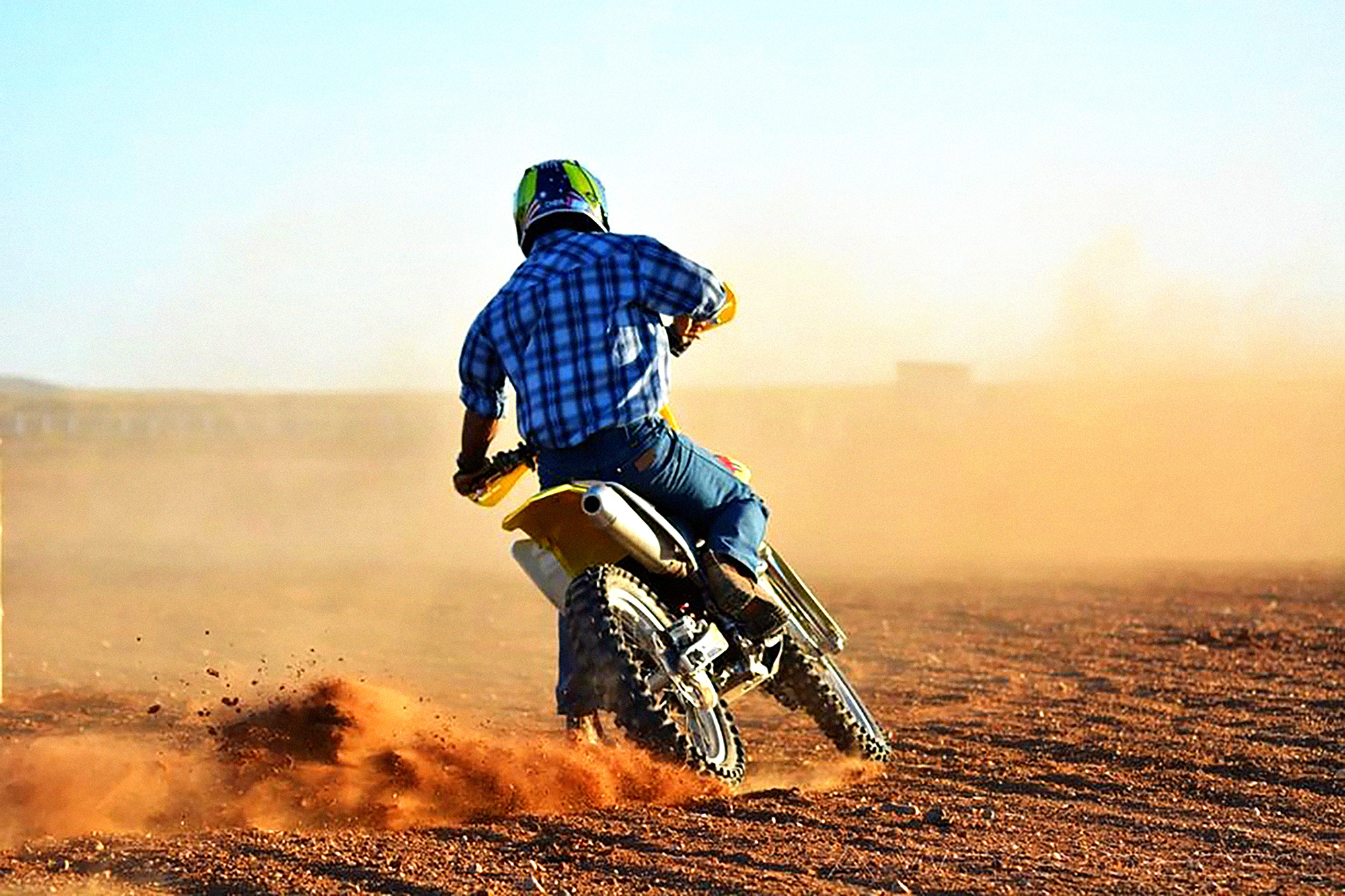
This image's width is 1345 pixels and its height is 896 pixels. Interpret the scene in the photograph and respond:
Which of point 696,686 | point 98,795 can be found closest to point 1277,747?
point 696,686

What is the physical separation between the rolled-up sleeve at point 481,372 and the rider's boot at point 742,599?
0.95 m

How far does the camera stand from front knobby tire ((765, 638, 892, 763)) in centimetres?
733

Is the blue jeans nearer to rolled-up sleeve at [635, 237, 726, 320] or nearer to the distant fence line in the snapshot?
rolled-up sleeve at [635, 237, 726, 320]

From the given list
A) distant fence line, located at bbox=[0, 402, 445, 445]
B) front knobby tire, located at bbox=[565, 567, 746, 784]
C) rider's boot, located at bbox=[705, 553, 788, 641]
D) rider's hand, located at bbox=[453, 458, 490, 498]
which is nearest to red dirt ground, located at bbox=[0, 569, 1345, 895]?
front knobby tire, located at bbox=[565, 567, 746, 784]

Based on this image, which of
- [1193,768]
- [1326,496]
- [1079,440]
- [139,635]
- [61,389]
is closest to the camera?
[1193,768]

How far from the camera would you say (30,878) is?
205 inches

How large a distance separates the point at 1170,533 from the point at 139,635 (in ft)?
54.8

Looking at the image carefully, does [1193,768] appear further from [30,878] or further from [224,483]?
[224,483]

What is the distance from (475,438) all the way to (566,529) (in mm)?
715

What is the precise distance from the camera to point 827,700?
7367 mm

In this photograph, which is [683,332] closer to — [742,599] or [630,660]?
[742,599]

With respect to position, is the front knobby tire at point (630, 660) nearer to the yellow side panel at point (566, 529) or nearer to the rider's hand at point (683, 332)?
the yellow side panel at point (566, 529)

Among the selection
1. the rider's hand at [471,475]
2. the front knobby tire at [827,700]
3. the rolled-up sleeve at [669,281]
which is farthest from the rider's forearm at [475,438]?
the front knobby tire at [827,700]

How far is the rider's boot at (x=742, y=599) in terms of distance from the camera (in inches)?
261
